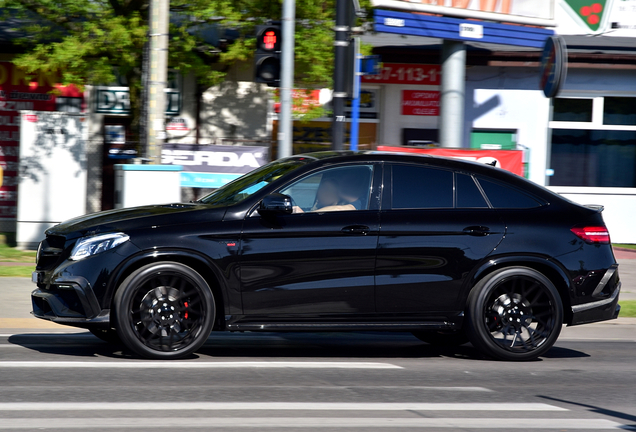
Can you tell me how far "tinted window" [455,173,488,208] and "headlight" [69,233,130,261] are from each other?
280 cm

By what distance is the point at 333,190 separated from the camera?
6.81 meters

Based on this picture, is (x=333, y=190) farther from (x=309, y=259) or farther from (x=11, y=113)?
(x=11, y=113)

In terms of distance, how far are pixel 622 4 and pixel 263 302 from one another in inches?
566

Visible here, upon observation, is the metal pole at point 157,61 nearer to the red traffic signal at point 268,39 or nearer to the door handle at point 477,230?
the red traffic signal at point 268,39

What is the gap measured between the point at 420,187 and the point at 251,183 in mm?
1439

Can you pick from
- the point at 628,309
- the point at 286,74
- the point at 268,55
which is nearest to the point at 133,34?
the point at 268,55

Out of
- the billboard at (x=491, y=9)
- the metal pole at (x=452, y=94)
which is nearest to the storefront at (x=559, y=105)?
the billboard at (x=491, y=9)

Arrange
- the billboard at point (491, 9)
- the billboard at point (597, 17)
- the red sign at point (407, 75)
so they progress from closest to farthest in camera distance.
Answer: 1. the billboard at point (491, 9)
2. the red sign at point (407, 75)
3. the billboard at point (597, 17)

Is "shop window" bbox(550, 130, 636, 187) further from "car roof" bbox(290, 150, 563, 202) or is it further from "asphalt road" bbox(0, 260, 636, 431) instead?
"car roof" bbox(290, 150, 563, 202)

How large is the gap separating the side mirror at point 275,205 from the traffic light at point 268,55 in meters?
3.76

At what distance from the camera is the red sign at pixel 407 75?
16844 mm

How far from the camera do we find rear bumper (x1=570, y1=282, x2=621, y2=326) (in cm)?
711

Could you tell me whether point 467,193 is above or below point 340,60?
below
